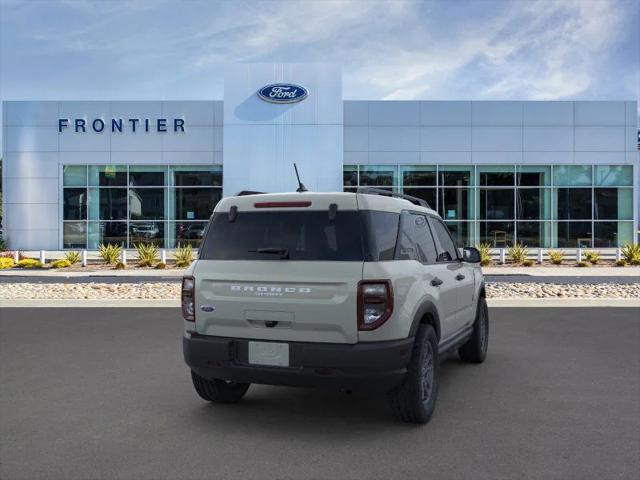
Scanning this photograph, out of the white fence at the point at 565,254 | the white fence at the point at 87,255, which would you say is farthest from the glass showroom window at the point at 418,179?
the white fence at the point at 87,255

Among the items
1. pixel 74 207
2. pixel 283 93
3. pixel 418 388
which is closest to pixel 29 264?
pixel 74 207

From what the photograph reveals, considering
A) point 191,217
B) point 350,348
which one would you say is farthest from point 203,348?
point 191,217

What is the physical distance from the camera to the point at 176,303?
1289 centimetres

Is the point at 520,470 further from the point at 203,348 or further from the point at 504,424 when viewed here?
the point at 203,348

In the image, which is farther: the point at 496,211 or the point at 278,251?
the point at 496,211

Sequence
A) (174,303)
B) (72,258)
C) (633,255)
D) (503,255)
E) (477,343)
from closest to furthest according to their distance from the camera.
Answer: (477,343) → (174,303) → (72,258) → (633,255) → (503,255)

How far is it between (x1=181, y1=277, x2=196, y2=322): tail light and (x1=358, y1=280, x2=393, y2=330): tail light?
1418 mm

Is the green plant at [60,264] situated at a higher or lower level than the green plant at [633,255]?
lower

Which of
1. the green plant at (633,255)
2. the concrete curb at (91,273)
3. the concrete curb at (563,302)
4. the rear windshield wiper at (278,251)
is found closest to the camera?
the rear windshield wiper at (278,251)

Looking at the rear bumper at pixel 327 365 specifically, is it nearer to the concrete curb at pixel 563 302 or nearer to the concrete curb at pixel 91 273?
the concrete curb at pixel 563 302

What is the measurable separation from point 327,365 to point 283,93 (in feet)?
79.3

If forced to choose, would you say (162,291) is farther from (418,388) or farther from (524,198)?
(524,198)

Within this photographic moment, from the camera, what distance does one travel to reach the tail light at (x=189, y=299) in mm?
4969

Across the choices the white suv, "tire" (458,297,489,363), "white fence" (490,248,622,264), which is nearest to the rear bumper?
the white suv
